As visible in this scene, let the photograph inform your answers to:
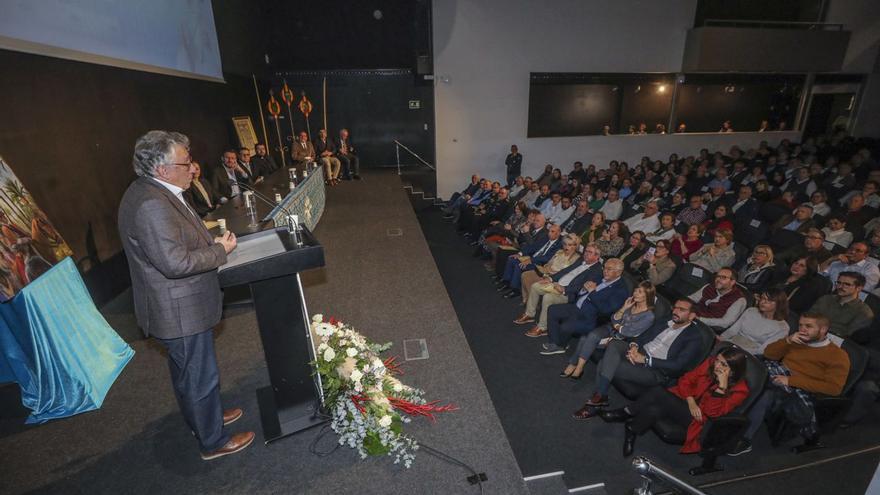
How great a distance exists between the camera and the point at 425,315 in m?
3.67

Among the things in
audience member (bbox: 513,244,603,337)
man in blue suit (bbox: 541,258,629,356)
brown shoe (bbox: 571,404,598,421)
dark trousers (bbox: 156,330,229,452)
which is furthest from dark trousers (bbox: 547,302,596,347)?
dark trousers (bbox: 156,330,229,452)

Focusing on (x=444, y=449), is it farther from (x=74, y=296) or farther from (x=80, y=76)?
(x=80, y=76)

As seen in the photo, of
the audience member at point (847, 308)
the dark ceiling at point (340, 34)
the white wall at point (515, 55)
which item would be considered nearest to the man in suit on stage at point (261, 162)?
the dark ceiling at point (340, 34)

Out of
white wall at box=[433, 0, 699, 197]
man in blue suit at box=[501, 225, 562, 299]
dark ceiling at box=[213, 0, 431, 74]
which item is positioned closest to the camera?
man in blue suit at box=[501, 225, 562, 299]

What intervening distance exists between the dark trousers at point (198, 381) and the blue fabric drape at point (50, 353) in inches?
42.6

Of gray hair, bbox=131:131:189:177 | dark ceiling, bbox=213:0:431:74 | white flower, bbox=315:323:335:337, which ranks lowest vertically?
white flower, bbox=315:323:335:337

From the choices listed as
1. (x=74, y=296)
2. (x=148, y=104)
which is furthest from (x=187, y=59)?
(x=74, y=296)

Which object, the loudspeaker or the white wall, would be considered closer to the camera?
the loudspeaker

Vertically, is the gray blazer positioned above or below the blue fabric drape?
above

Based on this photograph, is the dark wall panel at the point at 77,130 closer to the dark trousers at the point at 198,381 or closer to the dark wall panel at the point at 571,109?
the dark trousers at the point at 198,381

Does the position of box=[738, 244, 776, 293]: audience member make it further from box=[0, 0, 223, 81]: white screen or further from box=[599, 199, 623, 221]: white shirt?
box=[0, 0, 223, 81]: white screen

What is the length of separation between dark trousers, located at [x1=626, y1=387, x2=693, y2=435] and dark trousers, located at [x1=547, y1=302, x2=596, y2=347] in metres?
1.01

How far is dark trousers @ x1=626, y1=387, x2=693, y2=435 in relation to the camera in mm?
2893

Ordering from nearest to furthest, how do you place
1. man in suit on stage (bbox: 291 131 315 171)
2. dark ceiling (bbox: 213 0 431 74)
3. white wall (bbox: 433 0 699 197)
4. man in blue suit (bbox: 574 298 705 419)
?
man in blue suit (bbox: 574 298 705 419), man in suit on stage (bbox: 291 131 315 171), dark ceiling (bbox: 213 0 431 74), white wall (bbox: 433 0 699 197)
